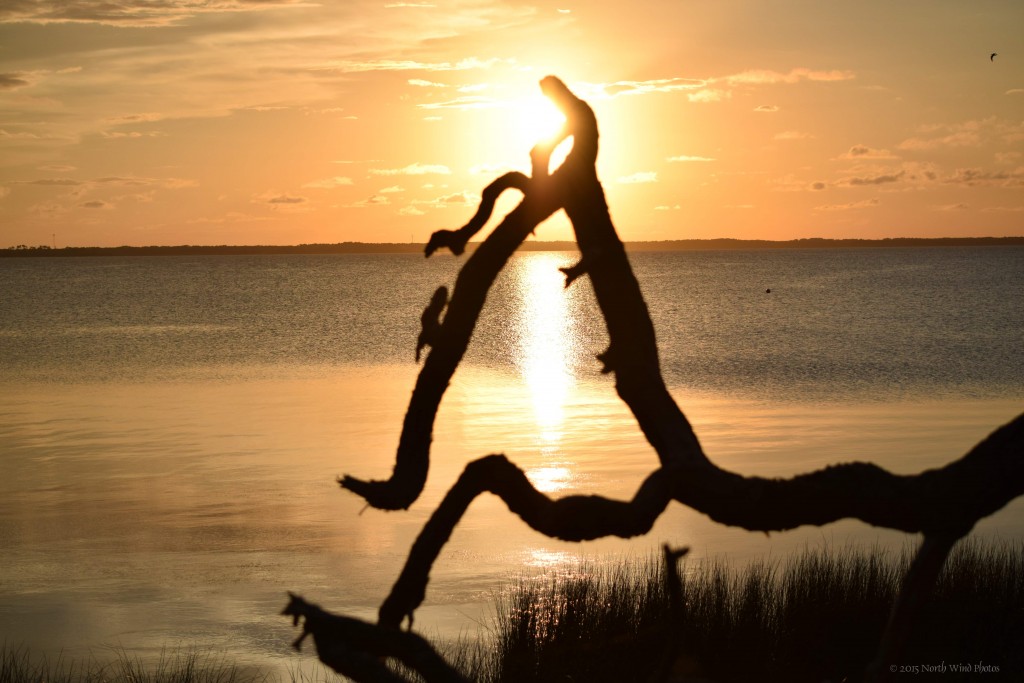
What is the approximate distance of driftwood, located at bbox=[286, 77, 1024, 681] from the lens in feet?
12.2

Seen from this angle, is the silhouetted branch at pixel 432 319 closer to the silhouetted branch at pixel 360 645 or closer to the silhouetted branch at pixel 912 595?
the silhouetted branch at pixel 360 645

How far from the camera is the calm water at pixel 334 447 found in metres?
14.1

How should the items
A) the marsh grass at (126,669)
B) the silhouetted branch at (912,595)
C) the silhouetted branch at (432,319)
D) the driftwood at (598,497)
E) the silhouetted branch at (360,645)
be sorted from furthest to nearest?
the marsh grass at (126,669) < the silhouetted branch at (432,319) < the silhouetted branch at (360,645) < the silhouetted branch at (912,595) < the driftwood at (598,497)

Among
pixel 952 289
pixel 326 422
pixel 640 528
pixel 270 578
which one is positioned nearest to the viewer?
pixel 640 528

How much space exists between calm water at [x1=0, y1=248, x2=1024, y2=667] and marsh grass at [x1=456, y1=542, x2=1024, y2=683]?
2.04 meters

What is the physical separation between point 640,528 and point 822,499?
2.07 feet

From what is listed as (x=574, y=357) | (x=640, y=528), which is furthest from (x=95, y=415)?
(x=640, y=528)

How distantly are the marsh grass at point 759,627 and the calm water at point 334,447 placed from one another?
6.68 ft

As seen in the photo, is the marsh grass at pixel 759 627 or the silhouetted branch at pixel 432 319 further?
the marsh grass at pixel 759 627

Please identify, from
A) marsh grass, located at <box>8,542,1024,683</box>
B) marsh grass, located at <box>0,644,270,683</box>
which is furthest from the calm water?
marsh grass, located at <box>8,542,1024,683</box>

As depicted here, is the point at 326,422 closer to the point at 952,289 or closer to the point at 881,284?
the point at 952,289

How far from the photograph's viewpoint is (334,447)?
23953mm

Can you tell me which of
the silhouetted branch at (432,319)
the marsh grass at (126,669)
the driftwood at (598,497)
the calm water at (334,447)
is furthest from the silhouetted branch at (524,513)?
the calm water at (334,447)

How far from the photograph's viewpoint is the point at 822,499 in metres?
3.71
